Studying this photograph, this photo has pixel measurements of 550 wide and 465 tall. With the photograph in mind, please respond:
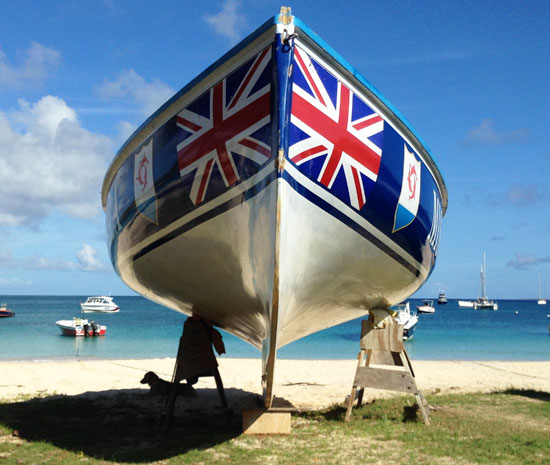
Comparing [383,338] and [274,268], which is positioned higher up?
[274,268]

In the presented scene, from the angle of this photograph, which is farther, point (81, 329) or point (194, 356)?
point (81, 329)

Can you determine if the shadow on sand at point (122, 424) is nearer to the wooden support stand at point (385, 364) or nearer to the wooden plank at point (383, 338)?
the wooden support stand at point (385, 364)

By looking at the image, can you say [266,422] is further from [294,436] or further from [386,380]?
[386,380]

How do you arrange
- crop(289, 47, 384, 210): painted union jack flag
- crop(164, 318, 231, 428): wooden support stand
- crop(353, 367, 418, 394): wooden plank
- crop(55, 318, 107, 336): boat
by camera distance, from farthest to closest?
crop(55, 318, 107, 336): boat → crop(164, 318, 231, 428): wooden support stand → crop(353, 367, 418, 394): wooden plank → crop(289, 47, 384, 210): painted union jack flag

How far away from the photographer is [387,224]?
3.97 meters

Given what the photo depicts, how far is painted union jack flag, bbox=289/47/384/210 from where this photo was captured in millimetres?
3141

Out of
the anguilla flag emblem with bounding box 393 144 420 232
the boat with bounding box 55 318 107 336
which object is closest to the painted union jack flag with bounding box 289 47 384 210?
the anguilla flag emblem with bounding box 393 144 420 232

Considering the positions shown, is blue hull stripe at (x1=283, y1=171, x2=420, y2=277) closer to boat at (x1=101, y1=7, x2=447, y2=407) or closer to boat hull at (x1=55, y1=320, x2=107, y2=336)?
boat at (x1=101, y1=7, x2=447, y2=407)

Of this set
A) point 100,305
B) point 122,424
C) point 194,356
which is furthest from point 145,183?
point 100,305

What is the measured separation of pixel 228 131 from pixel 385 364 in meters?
3.54

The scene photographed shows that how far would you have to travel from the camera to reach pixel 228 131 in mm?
3307

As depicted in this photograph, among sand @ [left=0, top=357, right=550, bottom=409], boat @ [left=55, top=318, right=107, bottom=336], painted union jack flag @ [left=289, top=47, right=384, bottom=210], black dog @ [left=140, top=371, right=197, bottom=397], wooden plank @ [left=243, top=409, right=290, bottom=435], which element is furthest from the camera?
boat @ [left=55, top=318, right=107, bottom=336]

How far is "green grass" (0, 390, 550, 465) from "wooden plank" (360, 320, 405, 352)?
0.78 m

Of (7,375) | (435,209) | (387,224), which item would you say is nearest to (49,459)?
(387,224)
